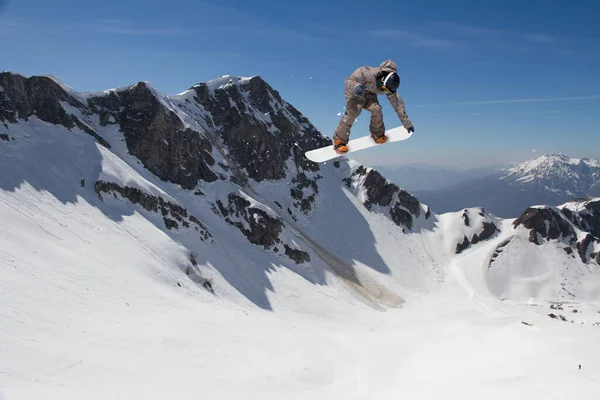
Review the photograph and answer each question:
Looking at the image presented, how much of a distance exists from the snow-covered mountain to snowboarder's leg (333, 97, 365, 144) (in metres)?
13.1

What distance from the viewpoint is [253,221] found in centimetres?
7238

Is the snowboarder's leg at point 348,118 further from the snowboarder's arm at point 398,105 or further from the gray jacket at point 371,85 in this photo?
the snowboarder's arm at point 398,105

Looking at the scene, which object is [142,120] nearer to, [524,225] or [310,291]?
[310,291]

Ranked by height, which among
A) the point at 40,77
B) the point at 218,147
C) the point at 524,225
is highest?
the point at 40,77

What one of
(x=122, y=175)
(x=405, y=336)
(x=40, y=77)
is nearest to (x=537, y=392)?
(x=405, y=336)

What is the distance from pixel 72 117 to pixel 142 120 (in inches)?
622

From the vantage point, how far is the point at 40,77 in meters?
61.7

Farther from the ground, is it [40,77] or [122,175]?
[40,77]

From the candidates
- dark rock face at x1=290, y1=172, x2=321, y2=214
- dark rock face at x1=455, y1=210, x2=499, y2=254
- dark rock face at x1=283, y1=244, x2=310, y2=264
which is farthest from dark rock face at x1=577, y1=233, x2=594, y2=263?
dark rock face at x1=283, y1=244, x2=310, y2=264

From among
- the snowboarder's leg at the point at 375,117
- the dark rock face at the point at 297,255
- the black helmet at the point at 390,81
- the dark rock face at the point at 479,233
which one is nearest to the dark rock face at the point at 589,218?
the dark rock face at the point at 479,233

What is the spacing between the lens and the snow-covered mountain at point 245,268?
63.8 feet

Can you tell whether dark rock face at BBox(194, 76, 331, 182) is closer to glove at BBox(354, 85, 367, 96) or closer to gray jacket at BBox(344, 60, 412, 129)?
gray jacket at BBox(344, 60, 412, 129)

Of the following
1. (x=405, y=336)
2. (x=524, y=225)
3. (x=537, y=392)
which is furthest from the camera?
(x=524, y=225)

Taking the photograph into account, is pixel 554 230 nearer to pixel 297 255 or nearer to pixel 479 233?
pixel 479 233
